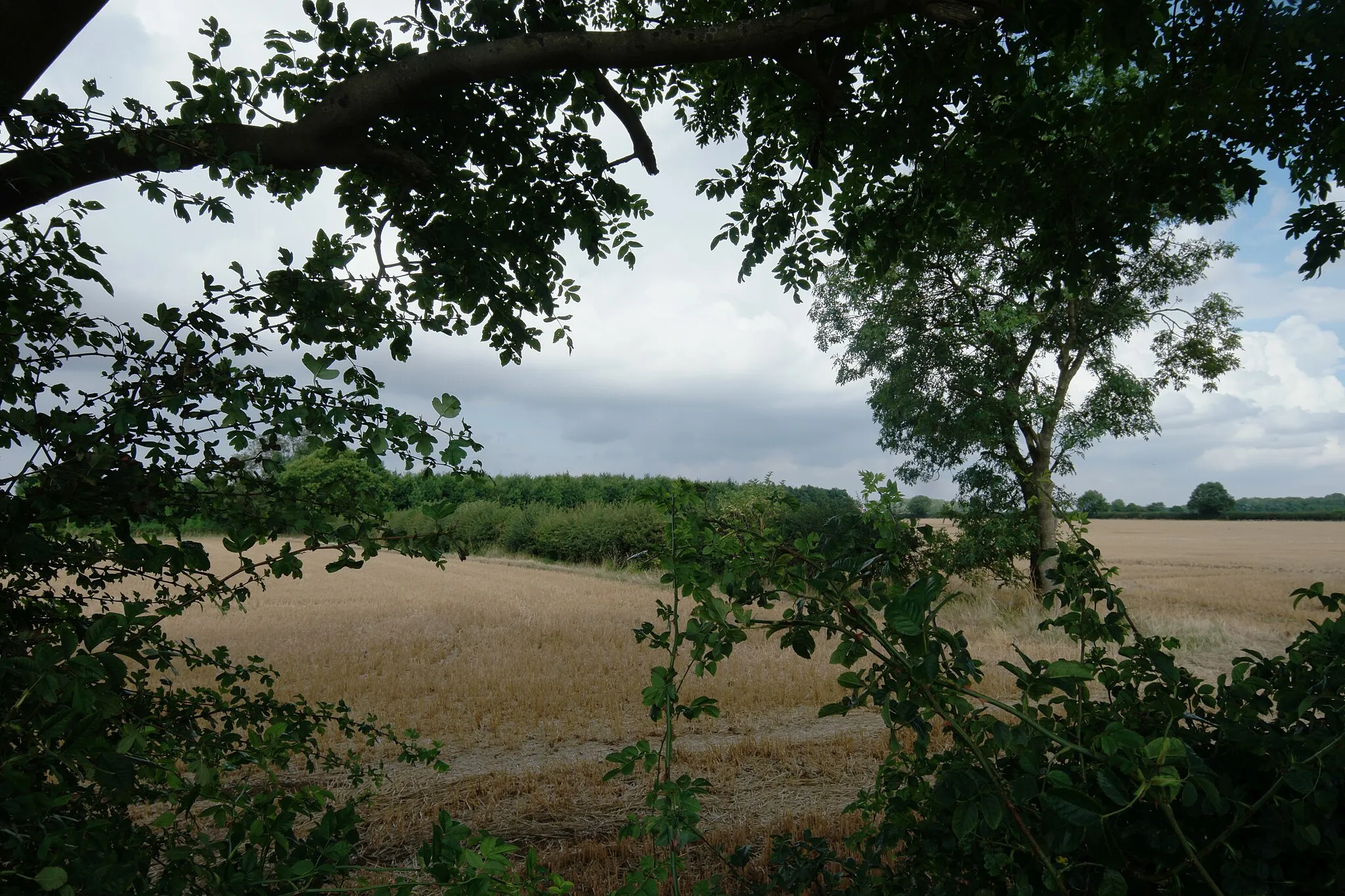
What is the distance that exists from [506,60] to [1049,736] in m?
3.58

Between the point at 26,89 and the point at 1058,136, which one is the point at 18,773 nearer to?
the point at 26,89

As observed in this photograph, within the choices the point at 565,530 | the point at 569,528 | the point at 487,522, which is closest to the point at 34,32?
the point at 569,528

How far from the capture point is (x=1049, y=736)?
121cm

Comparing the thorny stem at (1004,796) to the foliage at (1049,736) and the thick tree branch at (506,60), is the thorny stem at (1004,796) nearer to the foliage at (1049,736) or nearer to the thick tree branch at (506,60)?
the foliage at (1049,736)

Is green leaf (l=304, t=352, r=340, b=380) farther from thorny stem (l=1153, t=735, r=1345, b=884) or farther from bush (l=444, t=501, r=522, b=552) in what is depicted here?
bush (l=444, t=501, r=522, b=552)

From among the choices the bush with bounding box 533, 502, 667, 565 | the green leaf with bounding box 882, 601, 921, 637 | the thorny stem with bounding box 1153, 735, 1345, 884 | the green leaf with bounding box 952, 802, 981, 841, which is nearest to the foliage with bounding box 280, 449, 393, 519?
the green leaf with bounding box 882, 601, 921, 637

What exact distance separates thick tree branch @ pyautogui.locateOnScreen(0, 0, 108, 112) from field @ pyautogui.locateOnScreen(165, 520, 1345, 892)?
3.96 m

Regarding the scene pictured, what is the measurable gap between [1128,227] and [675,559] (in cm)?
443

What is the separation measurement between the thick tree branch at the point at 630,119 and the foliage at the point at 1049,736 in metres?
3.56

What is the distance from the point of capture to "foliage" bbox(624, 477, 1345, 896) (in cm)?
126

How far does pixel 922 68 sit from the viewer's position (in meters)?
4.02

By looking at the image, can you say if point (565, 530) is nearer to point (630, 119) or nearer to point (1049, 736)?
point (630, 119)

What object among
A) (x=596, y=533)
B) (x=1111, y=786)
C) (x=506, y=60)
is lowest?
(x=596, y=533)

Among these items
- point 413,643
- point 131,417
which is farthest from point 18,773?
point 413,643
